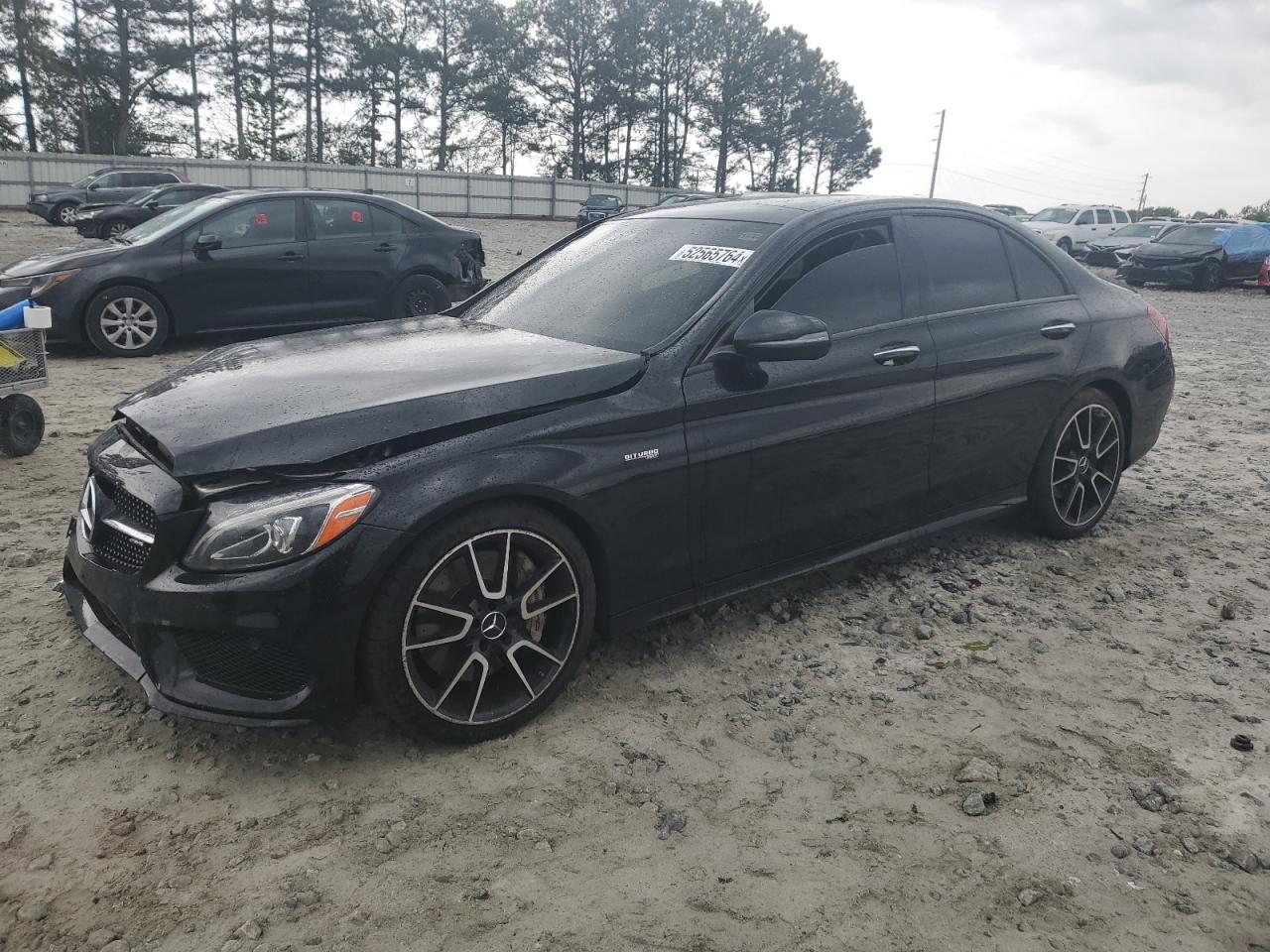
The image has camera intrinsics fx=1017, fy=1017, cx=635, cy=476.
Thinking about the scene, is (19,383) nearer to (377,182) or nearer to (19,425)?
(19,425)

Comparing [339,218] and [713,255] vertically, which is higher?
[713,255]

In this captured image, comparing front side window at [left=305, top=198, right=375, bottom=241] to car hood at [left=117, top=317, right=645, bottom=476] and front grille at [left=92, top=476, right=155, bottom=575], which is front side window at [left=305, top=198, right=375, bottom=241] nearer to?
car hood at [left=117, top=317, right=645, bottom=476]

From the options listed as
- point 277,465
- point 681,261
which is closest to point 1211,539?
point 681,261

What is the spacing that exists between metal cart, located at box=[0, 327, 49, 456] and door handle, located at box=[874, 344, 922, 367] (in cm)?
473

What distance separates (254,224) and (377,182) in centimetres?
3306

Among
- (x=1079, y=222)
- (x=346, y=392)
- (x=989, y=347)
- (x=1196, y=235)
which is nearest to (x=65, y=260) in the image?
(x=346, y=392)

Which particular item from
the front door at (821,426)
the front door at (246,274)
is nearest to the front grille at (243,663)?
the front door at (821,426)

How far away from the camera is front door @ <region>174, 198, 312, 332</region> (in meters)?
9.23

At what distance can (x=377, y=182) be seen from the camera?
40.6 metres

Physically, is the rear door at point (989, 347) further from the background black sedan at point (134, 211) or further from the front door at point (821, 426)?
the background black sedan at point (134, 211)

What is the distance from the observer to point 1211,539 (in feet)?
16.9

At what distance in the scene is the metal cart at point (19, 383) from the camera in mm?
5816

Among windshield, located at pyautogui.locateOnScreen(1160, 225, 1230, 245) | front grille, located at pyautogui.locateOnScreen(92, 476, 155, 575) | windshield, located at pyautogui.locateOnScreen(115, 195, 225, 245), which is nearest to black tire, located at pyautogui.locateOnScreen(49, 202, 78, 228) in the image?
windshield, located at pyautogui.locateOnScreen(115, 195, 225, 245)

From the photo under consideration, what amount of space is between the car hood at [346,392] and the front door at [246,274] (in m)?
5.99
